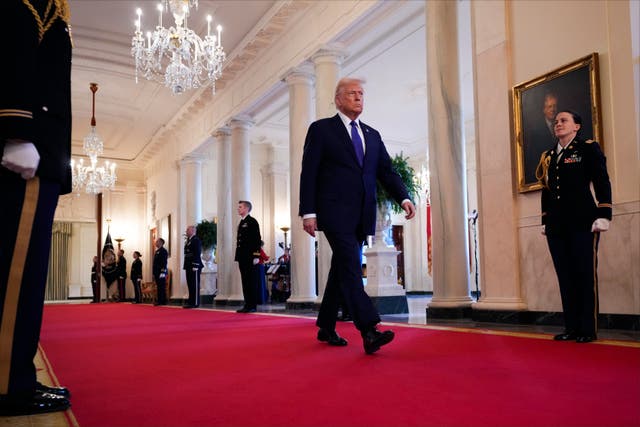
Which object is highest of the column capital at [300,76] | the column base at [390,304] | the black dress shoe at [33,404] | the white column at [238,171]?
the column capital at [300,76]

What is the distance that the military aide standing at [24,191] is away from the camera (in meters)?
1.79

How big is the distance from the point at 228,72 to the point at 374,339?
10160mm

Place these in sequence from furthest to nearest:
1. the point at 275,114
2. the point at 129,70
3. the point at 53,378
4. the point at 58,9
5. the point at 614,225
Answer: the point at 275,114
the point at 129,70
the point at 614,225
the point at 53,378
the point at 58,9

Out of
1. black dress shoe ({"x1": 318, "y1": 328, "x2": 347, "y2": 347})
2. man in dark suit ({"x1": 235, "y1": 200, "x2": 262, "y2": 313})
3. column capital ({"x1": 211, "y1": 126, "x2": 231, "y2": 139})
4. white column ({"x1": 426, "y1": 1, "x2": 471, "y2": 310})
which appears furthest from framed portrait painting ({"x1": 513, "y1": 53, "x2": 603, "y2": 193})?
column capital ({"x1": 211, "y1": 126, "x2": 231, "y2": 139})

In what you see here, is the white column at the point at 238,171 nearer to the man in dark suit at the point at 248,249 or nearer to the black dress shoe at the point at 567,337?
the man in dark suit at the point at 248,249

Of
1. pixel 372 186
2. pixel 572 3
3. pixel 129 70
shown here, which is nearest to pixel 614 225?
pixel 572 3

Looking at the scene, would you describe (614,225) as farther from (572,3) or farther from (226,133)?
(226,133)

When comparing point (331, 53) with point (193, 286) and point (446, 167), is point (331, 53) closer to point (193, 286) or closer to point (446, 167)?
point (446, 167)

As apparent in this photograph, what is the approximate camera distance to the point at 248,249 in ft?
29.6

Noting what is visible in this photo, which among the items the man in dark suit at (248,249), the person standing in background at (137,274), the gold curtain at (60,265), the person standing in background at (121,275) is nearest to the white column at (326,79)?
the man in dark suit at (248,249)

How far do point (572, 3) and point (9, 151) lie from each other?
191 inches

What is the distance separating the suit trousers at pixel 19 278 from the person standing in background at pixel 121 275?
18.0 m

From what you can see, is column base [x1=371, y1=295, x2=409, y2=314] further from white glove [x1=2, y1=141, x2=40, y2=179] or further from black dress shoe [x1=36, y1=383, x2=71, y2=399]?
white glove [x1=2, y1=141, x2=40, y2=179]

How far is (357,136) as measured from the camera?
11.5ft
